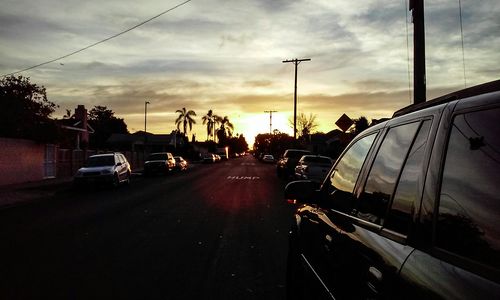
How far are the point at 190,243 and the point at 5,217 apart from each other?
22.2 feet

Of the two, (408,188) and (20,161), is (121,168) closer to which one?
(20,161)

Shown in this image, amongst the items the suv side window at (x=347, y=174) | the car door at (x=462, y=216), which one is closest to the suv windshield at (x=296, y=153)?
the suv side window at (x=347, y=174)

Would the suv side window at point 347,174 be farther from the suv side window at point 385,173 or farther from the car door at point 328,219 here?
the suv side window at point 385,173

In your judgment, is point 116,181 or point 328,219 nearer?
point 328,219

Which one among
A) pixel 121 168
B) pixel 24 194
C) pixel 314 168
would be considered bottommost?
pixel 24 194

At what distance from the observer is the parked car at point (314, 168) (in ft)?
73.2

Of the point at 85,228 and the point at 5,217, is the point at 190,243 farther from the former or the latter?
the point at 5,217

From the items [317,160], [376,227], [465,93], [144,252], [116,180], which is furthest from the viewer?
[116,180]

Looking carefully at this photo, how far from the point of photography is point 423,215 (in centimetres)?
218

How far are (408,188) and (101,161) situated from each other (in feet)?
78.6

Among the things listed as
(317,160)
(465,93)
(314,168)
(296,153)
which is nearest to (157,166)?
(296,153)

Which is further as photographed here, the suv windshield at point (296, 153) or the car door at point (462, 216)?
the suv windshield at point (296, 153)

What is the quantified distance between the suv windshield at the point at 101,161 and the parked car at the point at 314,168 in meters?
8.86

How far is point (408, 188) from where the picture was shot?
246 cm
